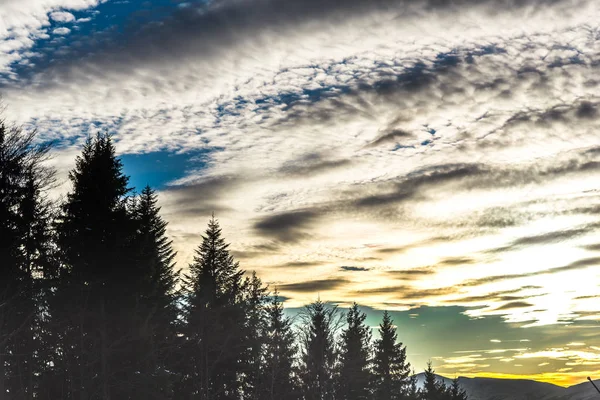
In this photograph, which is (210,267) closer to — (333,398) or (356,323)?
(333,398)

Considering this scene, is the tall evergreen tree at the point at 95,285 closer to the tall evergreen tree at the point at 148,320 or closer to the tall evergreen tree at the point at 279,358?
the tall evergreen tree at the point at 148,320

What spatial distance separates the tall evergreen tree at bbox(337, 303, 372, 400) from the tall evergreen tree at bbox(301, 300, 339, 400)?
1.21m

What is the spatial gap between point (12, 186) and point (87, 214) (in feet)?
14.6

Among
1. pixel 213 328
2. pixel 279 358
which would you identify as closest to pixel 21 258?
pixel 213 328

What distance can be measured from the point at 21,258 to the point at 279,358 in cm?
3057

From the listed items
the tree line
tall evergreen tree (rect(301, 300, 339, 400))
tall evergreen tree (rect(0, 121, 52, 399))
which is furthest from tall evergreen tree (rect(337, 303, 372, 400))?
tall evergreen tree (rect(0, 121, 52, 399))

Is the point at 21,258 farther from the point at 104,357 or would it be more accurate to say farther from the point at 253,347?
the point at 253,347

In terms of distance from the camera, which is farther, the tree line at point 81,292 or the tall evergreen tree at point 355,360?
the tall evergreen tree at point 355,360

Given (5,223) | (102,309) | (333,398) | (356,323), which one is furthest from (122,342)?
(356,323)

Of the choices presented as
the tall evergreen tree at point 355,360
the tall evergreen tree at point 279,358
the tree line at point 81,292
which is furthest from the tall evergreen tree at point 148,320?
the tall evergreen tree at point 355,360

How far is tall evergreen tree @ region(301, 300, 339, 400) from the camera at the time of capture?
173 feet

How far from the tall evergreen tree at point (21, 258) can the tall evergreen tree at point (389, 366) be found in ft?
138

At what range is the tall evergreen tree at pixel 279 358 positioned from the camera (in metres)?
48.8

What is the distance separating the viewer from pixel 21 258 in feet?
90.1
